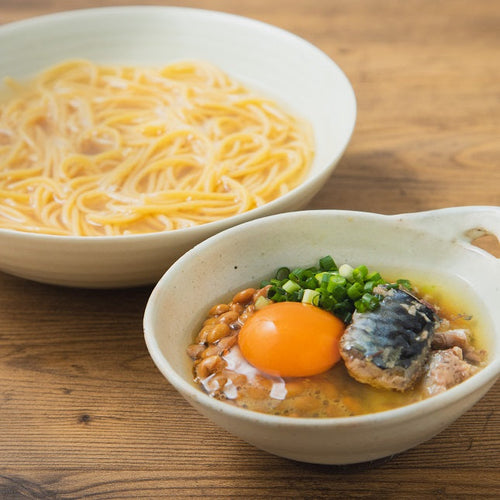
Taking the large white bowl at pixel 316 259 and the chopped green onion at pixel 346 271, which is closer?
the large white bowl at pixel 316 259

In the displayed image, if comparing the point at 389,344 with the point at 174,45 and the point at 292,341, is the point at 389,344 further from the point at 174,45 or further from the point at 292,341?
the point at 174,45

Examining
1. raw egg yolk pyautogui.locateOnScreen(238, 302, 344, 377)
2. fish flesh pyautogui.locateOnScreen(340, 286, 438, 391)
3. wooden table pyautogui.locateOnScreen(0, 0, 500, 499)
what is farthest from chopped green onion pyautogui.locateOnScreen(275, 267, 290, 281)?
wooden table pyautogui.locateOnScreen(0, 0, 500, 499)

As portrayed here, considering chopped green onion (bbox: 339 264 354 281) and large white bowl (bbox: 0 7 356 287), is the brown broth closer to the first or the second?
chopped green onion (bbox: 339 264 354 281)

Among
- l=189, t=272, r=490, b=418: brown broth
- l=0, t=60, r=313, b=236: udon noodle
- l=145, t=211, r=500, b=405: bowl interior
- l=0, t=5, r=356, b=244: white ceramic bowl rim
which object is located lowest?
l=0, t=60, r=313, b=236: udon noodle

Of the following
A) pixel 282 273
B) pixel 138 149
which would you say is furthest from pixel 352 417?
pixel 138 149

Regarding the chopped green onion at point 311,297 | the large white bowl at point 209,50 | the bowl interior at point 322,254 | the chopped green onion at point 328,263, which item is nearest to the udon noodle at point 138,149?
the large white bowl at point 209,50

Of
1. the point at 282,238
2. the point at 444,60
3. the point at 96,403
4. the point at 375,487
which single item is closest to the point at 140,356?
the point at 96,403

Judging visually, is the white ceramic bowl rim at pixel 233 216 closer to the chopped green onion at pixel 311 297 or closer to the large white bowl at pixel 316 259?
the large white bowl at pixel 316 259
